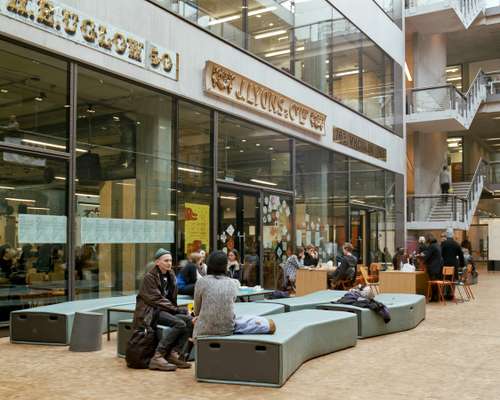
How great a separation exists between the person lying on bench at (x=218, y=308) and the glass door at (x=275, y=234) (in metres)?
9.21

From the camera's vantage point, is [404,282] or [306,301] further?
[404,282]

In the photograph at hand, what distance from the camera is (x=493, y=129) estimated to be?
119 feet

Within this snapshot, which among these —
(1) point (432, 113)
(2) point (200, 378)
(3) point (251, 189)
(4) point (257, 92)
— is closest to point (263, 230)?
(3) point (251, 189)

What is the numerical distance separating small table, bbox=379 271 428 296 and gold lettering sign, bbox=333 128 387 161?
5747mm

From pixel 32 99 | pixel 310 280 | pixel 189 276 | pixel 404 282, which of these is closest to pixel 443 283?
pixel 404 282

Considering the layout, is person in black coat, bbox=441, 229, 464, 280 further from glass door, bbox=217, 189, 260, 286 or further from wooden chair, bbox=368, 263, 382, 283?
glass door, bbox=217, 189, 260, 286

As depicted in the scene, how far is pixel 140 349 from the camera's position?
6.96 m

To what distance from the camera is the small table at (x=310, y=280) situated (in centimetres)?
1551

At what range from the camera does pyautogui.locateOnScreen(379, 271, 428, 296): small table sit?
49.6 feet

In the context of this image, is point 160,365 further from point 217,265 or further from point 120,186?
point 120,186

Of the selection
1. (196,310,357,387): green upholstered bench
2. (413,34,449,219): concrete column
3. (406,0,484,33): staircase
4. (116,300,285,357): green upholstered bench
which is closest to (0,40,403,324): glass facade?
(116,300,285,357): green upholstered bench

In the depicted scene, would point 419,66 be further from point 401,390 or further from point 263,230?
point 401,390

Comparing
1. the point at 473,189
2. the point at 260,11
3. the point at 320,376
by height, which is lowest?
the point at 320,376

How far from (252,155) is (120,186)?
4.87 m
